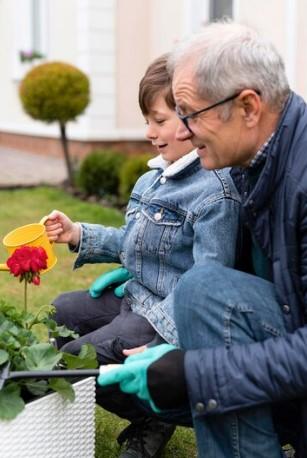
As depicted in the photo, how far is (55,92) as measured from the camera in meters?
9.39

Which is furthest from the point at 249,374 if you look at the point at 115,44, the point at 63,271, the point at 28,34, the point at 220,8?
the point at 28,34

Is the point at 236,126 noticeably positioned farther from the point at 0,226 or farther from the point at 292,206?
the point at 0,226

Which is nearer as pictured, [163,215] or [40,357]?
[40,357]

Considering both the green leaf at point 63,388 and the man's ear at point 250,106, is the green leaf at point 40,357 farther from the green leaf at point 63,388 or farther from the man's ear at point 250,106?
the man's ear at point 250,106

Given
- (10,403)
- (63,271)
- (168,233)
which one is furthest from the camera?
(63,271)

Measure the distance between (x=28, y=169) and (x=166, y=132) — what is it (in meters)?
9.02

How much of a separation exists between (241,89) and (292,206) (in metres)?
0.31

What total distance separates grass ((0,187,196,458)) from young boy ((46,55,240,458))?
212mm

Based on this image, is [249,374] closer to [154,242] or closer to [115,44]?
[154,242]

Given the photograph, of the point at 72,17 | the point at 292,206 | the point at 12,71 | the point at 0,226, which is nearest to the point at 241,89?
the point at 292,206

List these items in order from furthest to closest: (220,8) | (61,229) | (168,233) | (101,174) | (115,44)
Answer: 1. (115,44)
2. (220,8)
3. (101,174)
4. (61,229)
5. (168,233)

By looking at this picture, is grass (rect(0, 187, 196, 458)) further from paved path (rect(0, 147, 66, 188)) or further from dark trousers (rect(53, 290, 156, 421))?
paved path (rect(0, 147, 66, 188))

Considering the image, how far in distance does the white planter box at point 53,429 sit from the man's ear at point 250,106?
80 cm

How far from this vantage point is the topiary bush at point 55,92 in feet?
30.8
